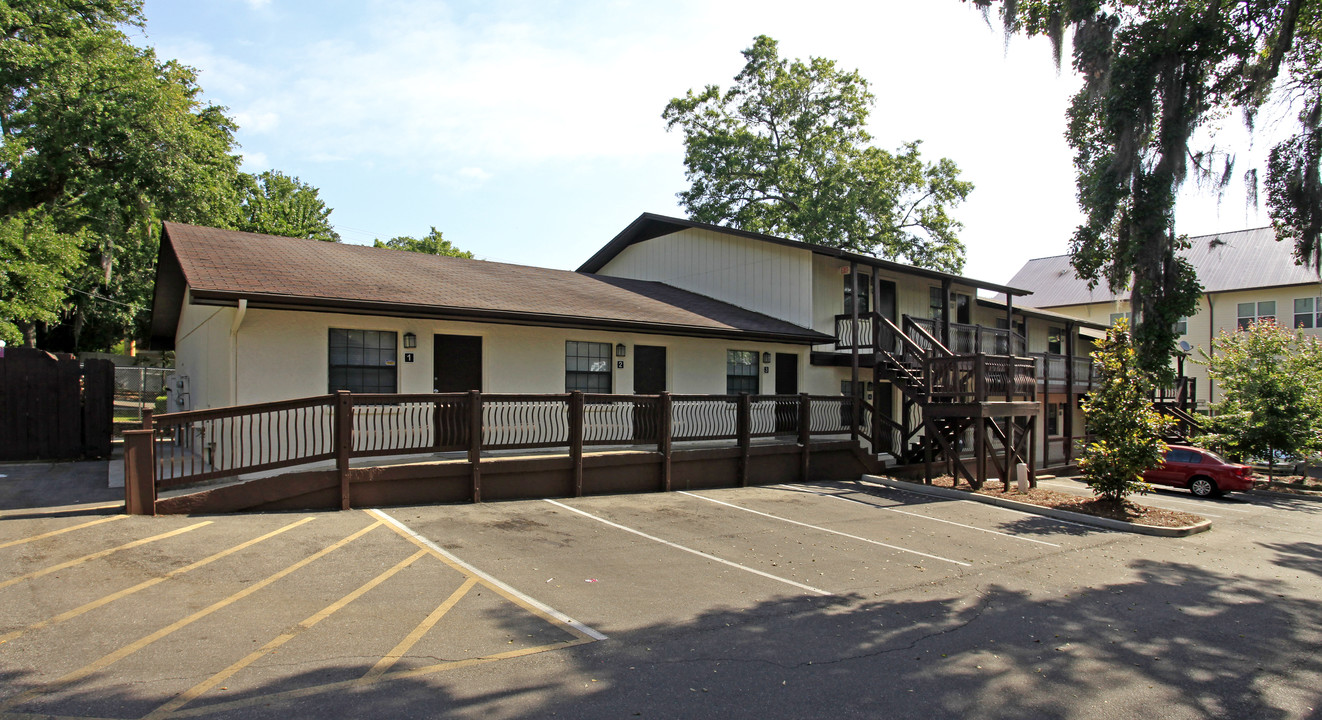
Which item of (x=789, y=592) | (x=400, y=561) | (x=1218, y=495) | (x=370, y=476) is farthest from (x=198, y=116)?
(x=1218, y=495)

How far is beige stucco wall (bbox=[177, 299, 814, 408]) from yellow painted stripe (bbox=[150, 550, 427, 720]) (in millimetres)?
5209

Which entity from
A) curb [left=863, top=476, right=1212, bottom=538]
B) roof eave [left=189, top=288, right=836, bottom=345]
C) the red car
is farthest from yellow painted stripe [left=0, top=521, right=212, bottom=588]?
the red car

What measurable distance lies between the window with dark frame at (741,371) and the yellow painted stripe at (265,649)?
10.4 m

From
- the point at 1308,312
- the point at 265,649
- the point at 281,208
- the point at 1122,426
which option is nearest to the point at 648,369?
the point at 1122,426

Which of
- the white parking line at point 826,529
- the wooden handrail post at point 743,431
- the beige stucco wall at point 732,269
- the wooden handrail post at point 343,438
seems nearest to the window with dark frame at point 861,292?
the beige stucco wall at point 732,269

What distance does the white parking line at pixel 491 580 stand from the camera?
219 inches

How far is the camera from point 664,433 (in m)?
12.3

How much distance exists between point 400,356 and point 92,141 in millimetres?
20051

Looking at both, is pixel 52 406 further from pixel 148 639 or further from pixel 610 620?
pixel 610 620

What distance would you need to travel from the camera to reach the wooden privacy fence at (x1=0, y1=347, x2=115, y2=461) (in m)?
12.4

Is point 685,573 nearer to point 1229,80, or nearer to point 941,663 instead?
point 941,663

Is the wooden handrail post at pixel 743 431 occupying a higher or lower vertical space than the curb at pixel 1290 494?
higher

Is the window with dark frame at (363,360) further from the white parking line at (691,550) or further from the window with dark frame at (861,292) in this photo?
the window with dark frame at (861,292)

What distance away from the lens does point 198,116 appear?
3033 cm
